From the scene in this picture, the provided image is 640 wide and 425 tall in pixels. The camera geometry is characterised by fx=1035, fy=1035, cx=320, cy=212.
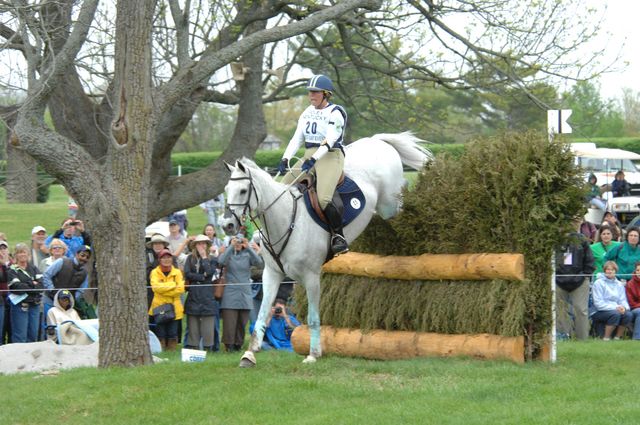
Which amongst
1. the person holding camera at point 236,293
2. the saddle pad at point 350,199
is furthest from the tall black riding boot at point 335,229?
the person holding camera at point 236,293

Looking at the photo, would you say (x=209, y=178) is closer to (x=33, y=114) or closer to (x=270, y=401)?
(x=33, y=114)

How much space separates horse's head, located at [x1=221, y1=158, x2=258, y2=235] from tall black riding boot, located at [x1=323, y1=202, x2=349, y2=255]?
0.99 meters

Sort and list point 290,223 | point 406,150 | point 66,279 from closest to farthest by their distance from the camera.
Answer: point 290,223 < point 406,150 < point 66,279

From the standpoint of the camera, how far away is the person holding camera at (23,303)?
15797 millimetres

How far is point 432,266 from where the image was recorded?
1218 centimetres

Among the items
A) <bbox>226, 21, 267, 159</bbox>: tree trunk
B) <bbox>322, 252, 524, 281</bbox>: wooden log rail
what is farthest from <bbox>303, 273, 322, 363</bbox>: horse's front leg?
<bbox>226, 21, 267, 159</bbox>: tree trunk

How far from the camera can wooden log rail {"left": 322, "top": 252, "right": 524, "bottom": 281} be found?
1144 centimetres

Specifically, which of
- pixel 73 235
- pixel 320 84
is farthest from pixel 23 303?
pixel 320 84

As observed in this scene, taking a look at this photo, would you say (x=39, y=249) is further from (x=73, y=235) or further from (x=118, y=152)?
(x=118, y=152)

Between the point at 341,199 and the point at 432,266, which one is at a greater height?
→ the point at 341,199

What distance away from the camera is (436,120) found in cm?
2358

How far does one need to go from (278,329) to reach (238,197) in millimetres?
6893

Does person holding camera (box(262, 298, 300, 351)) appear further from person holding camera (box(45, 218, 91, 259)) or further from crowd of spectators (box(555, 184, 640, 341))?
crowd of spectators (box(555, 184, 640, 341))

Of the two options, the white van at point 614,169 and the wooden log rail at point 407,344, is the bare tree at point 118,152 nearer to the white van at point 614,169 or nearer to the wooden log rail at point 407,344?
the wooden log rail at point 407,344
